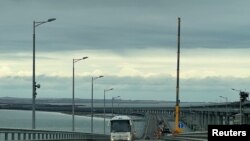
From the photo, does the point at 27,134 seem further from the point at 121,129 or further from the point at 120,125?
the point at 120,125

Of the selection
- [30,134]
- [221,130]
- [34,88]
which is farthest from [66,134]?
[221,130]

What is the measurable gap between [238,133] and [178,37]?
4003cm

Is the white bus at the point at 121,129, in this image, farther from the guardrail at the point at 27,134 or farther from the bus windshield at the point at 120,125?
the guardrail at the point at 27,134

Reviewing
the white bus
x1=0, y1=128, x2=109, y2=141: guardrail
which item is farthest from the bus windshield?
x1=0, y1=128, x2=109, y2=141: guardrail

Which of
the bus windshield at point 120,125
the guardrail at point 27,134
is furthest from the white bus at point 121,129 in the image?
the guardrail at point 27,134

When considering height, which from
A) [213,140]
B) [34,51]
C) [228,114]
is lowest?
[228,114]

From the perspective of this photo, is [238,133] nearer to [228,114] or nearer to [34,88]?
[34,88]

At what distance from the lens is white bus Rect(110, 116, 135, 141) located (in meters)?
54.8

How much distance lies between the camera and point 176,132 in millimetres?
52281

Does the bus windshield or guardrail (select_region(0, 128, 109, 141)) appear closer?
guardrail (select_region(0, 128, 109, 141))

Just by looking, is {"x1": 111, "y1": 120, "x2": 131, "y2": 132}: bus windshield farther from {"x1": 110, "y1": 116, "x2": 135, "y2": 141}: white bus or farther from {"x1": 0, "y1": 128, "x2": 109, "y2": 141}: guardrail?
{"x1": 0, "y1": 128, "x2": 109, "y2": 141}: guardrail

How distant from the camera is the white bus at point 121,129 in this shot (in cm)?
5478

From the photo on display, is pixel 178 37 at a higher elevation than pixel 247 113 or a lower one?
higher

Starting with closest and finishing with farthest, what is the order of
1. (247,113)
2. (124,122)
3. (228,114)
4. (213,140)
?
(213,140), (124,122), (247,113), (228,114)
